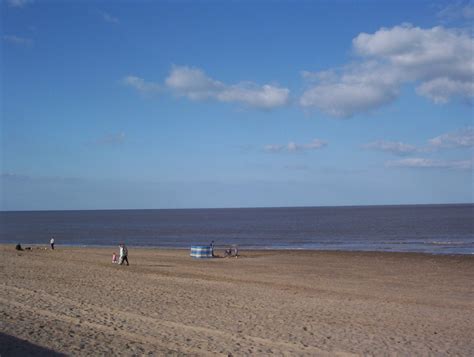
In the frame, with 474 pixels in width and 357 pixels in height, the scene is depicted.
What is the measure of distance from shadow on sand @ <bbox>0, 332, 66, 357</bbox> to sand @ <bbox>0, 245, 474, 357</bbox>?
0.02 m

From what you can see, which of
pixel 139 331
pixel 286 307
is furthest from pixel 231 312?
pixel 139 331

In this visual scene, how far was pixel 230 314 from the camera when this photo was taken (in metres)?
13.4

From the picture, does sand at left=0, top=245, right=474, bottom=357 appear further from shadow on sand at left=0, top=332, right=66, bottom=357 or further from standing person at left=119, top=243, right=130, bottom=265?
standing person at left=119, top=243, right=130, bottom=265

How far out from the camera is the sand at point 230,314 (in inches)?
379

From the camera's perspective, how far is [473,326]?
12.9 m

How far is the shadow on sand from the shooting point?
8.03m

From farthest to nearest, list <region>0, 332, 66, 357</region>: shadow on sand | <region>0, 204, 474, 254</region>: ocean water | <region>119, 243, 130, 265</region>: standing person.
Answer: <region>0, 204, 474, 254</region>: ocean water
<region>119, 243, 130, 265</region>: standing person
<region>0, 332, 66, 357</region>: shadow on sand

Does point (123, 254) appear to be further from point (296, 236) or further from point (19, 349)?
point (296, 236)

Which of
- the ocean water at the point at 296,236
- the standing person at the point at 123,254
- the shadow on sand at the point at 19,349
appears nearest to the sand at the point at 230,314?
the shadow on sand at the point at 19,349

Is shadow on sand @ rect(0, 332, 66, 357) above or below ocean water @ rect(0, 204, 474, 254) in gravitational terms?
above

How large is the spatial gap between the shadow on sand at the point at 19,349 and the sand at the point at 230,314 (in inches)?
0.6

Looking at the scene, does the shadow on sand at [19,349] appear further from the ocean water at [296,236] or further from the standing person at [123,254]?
the ocean water at [296,236]

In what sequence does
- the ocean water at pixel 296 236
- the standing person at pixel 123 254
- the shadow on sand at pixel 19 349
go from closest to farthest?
the shadow on sand at pixel 19 349 → the standing person at pixel 123 254 → the ocean water at pixel 296 236

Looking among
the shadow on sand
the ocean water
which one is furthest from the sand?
the ocean water
